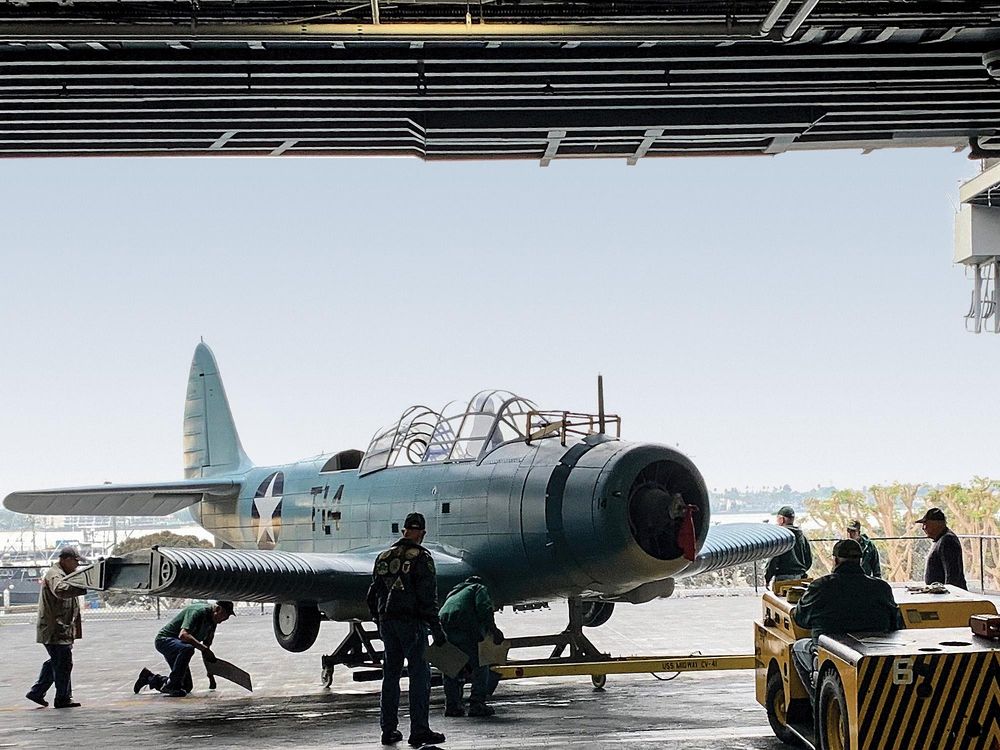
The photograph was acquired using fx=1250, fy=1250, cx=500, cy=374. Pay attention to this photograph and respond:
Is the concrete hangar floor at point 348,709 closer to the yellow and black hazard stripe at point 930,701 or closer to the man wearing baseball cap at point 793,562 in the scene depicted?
the man wearing baseball cap at point 793,562

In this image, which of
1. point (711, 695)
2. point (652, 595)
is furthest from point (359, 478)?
point (711, 695)

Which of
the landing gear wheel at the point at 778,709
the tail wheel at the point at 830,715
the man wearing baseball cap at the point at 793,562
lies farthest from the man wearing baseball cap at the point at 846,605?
the man wearing baseball cap at the point at 793,562

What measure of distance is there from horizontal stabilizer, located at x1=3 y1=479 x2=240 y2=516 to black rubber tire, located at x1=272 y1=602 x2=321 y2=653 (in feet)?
13.7

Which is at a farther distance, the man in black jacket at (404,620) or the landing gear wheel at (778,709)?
the man in black jacket at (404,620)

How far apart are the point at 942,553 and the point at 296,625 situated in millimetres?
6602

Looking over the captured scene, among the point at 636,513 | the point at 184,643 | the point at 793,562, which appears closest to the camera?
the point at 636,513

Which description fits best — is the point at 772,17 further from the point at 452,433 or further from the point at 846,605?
the point at 452,433

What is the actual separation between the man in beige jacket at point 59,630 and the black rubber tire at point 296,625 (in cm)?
216

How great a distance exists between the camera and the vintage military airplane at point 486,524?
1072 cm

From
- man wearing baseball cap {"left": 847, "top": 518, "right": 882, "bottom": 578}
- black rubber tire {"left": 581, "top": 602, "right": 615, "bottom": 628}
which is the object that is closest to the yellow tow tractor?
man wearing baseball cap {"left": 847, "top": 518, "right": 882, "bottom": 578}

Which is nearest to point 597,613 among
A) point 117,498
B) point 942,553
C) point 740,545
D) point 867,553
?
point 740,545

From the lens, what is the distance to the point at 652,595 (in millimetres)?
12305

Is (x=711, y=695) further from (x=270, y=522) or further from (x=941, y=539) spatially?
(x=270, y=522)

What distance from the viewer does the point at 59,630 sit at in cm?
1219
